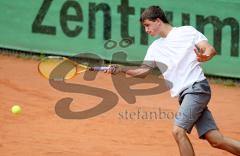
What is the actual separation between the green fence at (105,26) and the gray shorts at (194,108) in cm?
596

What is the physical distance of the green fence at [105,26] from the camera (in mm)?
12211

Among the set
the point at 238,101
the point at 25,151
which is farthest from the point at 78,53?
the point at 25,151

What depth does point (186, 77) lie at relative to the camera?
6.35m

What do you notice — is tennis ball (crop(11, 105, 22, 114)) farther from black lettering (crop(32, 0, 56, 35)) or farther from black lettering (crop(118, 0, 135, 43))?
black lettering (crop(32, 0, 56, 35))

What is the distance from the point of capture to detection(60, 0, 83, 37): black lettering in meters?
12.9

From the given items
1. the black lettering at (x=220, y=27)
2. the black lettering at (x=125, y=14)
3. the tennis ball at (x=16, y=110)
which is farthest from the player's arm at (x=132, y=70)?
the black lettering at (x=125, y=14)

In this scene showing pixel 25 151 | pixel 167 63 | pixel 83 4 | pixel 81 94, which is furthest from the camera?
pixel 83 4

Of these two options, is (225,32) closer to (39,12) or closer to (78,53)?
(78,53)

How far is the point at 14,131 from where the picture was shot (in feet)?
27.0

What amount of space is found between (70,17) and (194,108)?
279 inches

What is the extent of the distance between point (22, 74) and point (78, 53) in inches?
60.8

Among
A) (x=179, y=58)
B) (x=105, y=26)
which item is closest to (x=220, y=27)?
(x=105, y=26)

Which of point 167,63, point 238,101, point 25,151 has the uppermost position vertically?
point 167,63

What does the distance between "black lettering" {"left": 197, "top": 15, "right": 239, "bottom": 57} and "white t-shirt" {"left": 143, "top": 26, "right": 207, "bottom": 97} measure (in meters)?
5.77
